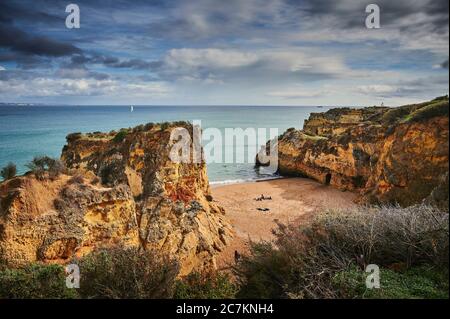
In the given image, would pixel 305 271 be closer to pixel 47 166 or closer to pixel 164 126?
pixel 47 166

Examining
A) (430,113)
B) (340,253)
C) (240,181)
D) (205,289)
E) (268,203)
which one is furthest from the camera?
(240,181)

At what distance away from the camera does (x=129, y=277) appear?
7031 mm

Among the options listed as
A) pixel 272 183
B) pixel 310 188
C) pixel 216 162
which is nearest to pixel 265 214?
pixel 310 188

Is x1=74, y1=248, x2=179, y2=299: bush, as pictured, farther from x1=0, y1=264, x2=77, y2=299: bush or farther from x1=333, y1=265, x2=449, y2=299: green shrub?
x1=333, y1=265, x2=449, y2=299: green shrub

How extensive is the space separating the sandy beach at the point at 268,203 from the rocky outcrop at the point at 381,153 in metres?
2.05

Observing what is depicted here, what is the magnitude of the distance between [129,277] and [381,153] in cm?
2130

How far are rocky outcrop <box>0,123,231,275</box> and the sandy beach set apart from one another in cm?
185

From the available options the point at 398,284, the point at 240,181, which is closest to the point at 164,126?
the point at 398,284

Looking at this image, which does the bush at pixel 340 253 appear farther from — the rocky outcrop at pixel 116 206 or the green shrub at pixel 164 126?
the green shrub at pixel 164 126

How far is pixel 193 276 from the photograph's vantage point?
29.2 feet

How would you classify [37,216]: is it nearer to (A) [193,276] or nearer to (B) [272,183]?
(A) [193,276]

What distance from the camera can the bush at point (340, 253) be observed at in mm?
6883

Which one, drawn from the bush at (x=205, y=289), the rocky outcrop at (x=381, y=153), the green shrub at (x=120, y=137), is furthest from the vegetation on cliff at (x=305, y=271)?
the green shrub at (x=120, y=137)

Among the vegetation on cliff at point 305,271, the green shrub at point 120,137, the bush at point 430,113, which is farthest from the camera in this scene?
the bush at point 430,113
